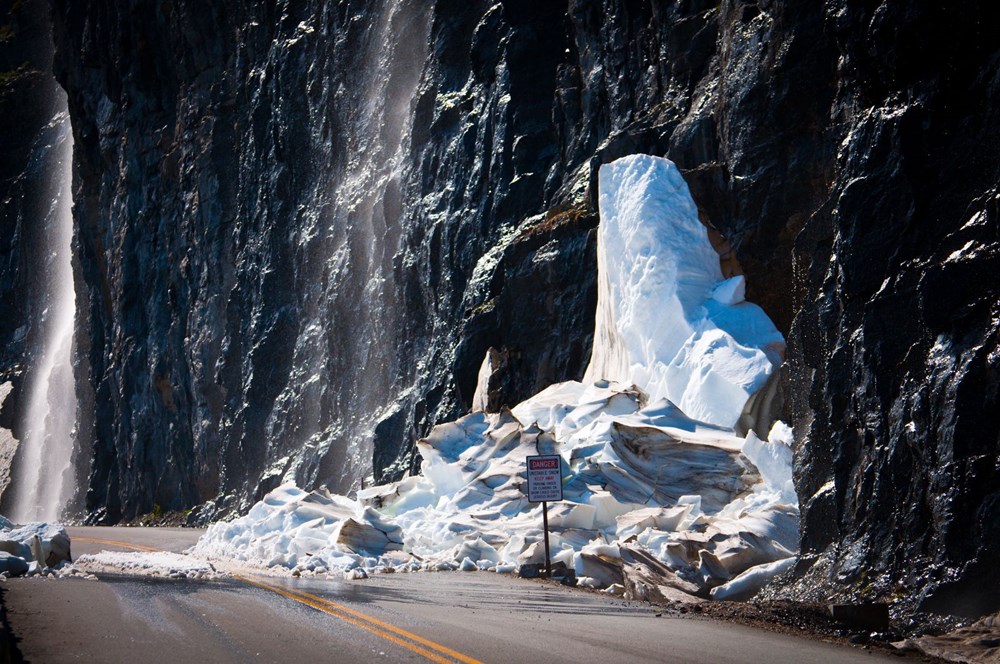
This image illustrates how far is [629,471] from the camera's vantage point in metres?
20.8

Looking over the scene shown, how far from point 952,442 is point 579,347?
75.6 ft

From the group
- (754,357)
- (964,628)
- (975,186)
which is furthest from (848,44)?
(754,357)

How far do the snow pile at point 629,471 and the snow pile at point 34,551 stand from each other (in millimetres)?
3230

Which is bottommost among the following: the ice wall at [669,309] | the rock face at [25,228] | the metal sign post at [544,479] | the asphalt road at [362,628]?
the asphalt road at [362,628]

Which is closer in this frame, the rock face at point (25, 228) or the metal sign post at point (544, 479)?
the metal sign post at point (544, 479)

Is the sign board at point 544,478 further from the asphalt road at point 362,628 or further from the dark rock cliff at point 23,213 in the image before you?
the dark rock cliff at point 23,213

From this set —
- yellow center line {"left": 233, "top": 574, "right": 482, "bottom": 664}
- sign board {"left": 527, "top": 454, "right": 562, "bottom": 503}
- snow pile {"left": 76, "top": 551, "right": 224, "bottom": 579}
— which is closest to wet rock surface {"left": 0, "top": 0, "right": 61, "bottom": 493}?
snow pile {"left": 76, "top": 551, "right": 224, "bottom": 579}

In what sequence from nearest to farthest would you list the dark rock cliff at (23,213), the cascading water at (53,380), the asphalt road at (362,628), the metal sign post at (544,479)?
the asphalt road at (362,628) < the metal sign post at (544,479) < the cascading water at (53,380) < the dark rock cliff at (23,213)

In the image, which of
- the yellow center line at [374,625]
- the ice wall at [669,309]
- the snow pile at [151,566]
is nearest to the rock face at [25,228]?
the ice wall at [669,309]

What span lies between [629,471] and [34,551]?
1009 centimetres

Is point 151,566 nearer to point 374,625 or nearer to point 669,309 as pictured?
point 374,625

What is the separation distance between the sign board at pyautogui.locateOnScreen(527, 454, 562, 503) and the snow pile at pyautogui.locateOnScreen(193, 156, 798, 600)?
83cm

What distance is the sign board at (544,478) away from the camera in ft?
55.9

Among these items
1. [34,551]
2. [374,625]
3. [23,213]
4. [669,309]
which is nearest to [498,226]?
[669,309]
